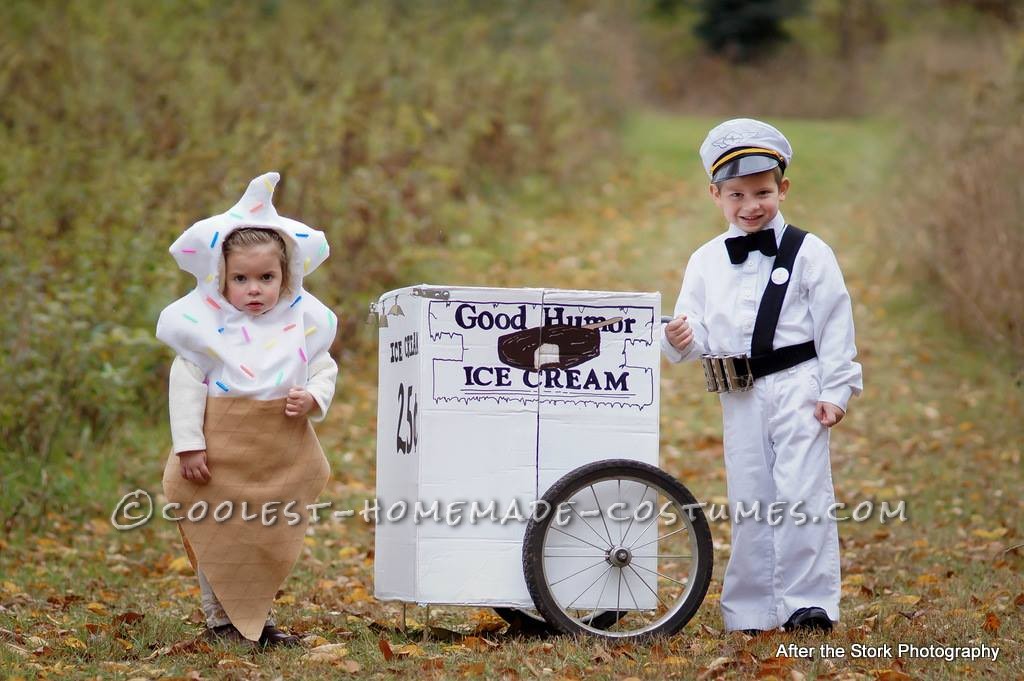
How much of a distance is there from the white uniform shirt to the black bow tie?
0.02 metres

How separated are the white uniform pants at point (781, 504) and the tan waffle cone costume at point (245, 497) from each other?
4.93 feet

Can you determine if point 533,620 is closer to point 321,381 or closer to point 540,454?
point 540,454

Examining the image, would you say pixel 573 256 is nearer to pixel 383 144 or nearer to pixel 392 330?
pixel 383 144

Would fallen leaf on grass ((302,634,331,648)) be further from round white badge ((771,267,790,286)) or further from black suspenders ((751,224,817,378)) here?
round white badge ((771,267,790,286))

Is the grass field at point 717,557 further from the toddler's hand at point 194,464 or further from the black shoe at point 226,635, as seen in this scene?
the toddler's hand at point 194,464

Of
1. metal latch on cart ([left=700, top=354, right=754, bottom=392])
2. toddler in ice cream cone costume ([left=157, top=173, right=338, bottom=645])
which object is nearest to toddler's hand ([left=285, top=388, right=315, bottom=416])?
toddler in ice cream cone costume ([left=157, top=173, right=338, bottom=645])

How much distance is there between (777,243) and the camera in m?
4.65

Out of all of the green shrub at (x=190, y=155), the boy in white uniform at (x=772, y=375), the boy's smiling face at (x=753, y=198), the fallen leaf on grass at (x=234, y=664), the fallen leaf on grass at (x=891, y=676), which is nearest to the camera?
the fallen leaf on grass at (x=891, y=676)

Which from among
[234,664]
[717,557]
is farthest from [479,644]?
[717,557]

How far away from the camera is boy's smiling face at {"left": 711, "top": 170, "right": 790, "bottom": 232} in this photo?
462 cm

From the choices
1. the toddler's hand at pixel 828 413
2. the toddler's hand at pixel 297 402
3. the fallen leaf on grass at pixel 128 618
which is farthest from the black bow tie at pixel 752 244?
the fallen leaf on grass at pixel 128 618

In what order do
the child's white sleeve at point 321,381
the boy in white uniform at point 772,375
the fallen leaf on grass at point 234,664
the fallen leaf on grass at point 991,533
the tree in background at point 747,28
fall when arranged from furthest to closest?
the tree in background at point 747,28 < the fallen leaf on grass at point 991,533 < the boy in white uniform at point 772,375 < the child's white sleeve at point 321,381 < the fallen leaf on grass at point 234,664

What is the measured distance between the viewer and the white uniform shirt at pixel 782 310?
4.49m

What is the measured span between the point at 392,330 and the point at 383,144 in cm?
707
